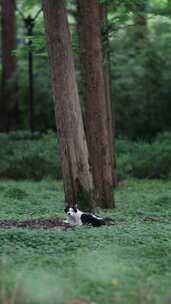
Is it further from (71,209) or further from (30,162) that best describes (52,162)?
(71,209)

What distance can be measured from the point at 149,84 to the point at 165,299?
1844 centimetres

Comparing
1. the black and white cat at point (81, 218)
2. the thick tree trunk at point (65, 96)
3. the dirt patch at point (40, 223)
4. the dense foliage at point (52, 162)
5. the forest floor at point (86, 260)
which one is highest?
the thick tree trunk at point (65, 96)

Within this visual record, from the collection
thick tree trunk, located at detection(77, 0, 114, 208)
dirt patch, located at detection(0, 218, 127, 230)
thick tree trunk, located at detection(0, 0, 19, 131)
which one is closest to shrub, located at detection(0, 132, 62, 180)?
thick tree trunk, located at detection(77, 0, 114, 208)

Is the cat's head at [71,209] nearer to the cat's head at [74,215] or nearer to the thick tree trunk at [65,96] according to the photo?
the cat's head at [74,215]

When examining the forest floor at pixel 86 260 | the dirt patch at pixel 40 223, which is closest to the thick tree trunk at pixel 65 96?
the dirt patch at pixel 40 223

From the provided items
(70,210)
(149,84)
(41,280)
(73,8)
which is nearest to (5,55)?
(149,84)

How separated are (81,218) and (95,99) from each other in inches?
115

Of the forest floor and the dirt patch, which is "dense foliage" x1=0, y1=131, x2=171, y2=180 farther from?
the dirt patch

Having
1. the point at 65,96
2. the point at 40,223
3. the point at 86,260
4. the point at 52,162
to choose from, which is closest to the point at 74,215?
the point at 40,223

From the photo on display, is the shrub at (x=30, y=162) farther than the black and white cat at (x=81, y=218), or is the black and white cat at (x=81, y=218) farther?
the shrub at (x=30, y=162)

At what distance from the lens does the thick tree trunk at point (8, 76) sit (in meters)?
26.0

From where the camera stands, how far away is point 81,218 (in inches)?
382

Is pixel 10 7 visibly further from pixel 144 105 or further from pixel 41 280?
pixel 41 280

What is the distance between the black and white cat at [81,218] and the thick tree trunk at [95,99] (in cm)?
237
